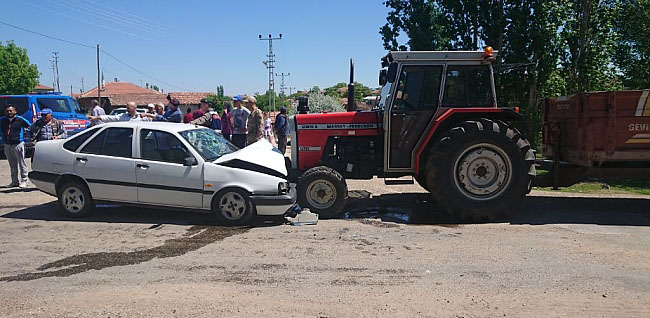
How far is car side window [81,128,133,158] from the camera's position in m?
7.38

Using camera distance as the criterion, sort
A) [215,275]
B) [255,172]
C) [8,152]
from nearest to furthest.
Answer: [215,275], [255,172], [8,152]

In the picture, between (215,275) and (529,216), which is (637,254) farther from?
(215,275)

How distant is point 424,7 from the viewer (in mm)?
18016

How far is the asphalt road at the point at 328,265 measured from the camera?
4.25 meters

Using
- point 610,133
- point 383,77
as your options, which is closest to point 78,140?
point 383,77

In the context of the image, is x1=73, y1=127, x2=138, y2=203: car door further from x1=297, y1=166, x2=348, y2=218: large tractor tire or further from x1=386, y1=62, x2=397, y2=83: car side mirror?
x1=386, y1=62, x2=397, y2=83: car side mirror

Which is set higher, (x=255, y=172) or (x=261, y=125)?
(x=261, y=125)

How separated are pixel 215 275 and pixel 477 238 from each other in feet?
11.8

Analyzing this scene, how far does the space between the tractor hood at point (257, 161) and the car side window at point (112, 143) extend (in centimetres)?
149

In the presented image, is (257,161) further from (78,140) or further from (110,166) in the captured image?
(78,140)

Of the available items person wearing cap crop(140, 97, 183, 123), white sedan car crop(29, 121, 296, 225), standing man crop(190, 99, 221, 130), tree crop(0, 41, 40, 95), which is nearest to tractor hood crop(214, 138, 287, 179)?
white sedan car crop(29, 121, 296, 225)

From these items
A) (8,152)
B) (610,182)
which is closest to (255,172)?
(8,152)

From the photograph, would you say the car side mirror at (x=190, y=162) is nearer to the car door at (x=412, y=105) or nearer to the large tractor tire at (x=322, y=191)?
the large tractor tire at (x=322, y=191)

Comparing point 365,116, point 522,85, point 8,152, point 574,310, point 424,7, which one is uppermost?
point 424,7
